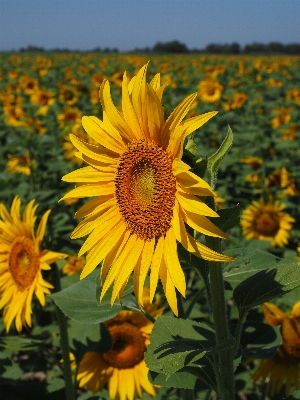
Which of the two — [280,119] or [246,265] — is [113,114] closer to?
[246,265]

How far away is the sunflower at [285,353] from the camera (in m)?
2.02

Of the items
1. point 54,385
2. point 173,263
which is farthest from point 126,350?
point 173,263

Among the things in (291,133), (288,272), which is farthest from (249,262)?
(291,133)

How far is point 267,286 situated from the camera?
125 centimetres

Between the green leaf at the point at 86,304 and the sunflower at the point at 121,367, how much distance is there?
790mm

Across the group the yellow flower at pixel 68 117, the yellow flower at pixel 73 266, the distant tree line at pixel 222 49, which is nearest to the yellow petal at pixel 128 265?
the yellow flower at pixel 73 266

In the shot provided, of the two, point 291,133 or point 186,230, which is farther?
point 291,133

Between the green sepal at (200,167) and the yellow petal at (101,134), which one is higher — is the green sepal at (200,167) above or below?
below

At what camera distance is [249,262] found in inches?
60.3

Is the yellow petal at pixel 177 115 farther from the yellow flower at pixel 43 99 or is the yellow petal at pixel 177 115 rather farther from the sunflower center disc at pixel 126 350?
the yellow flower at pixel 43 99

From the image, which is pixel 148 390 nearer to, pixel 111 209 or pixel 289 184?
pixel 111 209

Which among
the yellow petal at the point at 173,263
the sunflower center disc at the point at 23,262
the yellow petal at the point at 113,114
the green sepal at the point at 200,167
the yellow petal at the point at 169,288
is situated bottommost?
the sunflower center disc at the point at 23,262

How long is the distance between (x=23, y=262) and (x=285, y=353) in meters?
1.15

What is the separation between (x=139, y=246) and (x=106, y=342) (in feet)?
3.05
